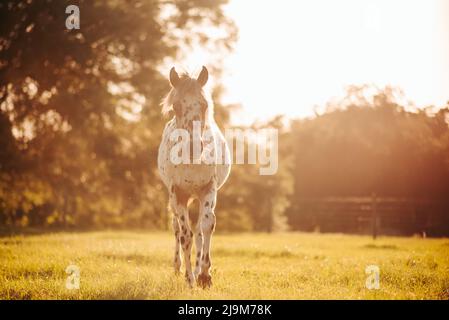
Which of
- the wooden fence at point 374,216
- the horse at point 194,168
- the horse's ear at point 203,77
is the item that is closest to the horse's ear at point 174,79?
the horse at point 194,168

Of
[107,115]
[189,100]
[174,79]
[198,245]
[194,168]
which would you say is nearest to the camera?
[189,100]

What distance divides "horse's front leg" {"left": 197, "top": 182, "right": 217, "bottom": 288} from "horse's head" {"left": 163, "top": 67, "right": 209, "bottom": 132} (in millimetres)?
1103

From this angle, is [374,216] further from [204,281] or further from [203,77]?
[203,77]

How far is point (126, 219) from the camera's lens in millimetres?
28922

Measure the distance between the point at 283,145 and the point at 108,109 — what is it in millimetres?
12953

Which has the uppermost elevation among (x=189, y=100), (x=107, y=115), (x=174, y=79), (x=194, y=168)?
(x=107, y=115)

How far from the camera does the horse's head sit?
20.9 ft

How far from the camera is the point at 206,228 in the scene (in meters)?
6.82

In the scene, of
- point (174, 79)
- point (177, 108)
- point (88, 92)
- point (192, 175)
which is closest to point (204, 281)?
point (192, 175)

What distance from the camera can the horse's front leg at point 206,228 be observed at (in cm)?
652

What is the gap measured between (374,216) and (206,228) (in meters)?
13.8

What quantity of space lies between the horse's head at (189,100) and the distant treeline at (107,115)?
6.40m
